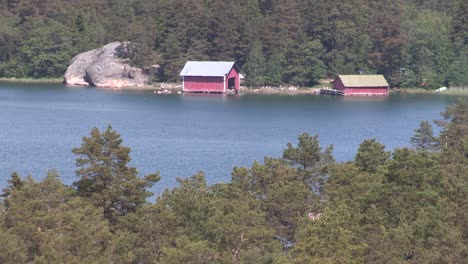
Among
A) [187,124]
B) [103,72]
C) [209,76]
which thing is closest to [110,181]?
[187,124]

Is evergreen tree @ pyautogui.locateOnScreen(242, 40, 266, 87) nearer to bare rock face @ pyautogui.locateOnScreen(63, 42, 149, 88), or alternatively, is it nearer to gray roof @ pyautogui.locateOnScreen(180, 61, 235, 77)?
gray roof @ pyautogui.locateOnScreen(180, 61, 235, 77)

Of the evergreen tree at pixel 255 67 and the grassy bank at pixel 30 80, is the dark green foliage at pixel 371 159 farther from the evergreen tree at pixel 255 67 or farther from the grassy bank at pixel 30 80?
the grassy bank at pixel 30 80

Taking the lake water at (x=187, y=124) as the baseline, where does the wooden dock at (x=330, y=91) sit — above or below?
above

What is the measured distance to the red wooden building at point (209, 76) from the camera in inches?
2717

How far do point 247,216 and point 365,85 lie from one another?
169 feet

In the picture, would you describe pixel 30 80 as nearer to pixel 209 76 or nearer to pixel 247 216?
pixel 209 76

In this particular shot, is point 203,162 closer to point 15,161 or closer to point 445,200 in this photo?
point 15,161

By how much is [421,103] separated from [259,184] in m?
41.4

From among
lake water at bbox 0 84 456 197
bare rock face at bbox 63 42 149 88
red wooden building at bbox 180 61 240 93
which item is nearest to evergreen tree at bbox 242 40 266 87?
red wooden building at bbox 180 61 240 93

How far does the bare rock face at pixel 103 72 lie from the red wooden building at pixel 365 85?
50.9 ft

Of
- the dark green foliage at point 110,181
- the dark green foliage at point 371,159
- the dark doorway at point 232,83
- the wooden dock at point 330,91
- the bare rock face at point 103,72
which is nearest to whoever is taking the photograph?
the dark green foliage at point 110,181

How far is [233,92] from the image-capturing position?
69500 mm

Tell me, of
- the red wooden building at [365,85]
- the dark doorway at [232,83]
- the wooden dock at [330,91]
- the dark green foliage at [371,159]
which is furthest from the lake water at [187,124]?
the dark green foliage at [371,159]

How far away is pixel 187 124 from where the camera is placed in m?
49.6
